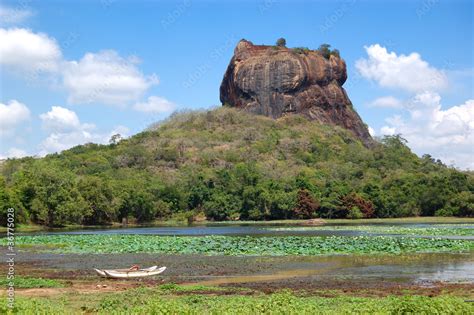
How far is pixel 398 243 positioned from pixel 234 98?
500 ft

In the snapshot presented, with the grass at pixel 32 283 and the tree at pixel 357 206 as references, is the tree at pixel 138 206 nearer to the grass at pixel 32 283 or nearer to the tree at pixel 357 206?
the tree at pixel 357 206

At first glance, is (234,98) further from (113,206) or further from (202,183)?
(113,206)

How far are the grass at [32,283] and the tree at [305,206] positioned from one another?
266 ft

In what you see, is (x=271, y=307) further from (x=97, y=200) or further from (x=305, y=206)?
(x=305, y=206)

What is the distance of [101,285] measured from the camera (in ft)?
82.8

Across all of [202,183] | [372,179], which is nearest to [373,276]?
[202,183]

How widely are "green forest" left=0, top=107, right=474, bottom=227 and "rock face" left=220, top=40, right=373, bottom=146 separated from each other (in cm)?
595

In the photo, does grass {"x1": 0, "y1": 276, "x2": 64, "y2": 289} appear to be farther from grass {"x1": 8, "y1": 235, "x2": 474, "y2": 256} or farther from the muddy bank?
grass {"x1": 8, "y1": 235, "x2": 474, "y2": 256}

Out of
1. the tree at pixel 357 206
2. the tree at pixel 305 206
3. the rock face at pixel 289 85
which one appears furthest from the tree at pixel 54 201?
the rock face at pixel 289 85

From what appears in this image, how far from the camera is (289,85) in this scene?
7087 inches

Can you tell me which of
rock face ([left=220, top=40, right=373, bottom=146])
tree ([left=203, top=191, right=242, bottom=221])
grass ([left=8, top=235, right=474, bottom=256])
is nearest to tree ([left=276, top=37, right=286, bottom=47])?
rock face ([left=220, top=40, right=373, bottom=146])

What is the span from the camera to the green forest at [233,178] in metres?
90.5

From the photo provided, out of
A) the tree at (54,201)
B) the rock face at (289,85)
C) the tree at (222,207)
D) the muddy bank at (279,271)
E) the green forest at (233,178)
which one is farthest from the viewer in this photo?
Result: the rock face at (289,85)

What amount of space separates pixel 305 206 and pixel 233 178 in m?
22.3
